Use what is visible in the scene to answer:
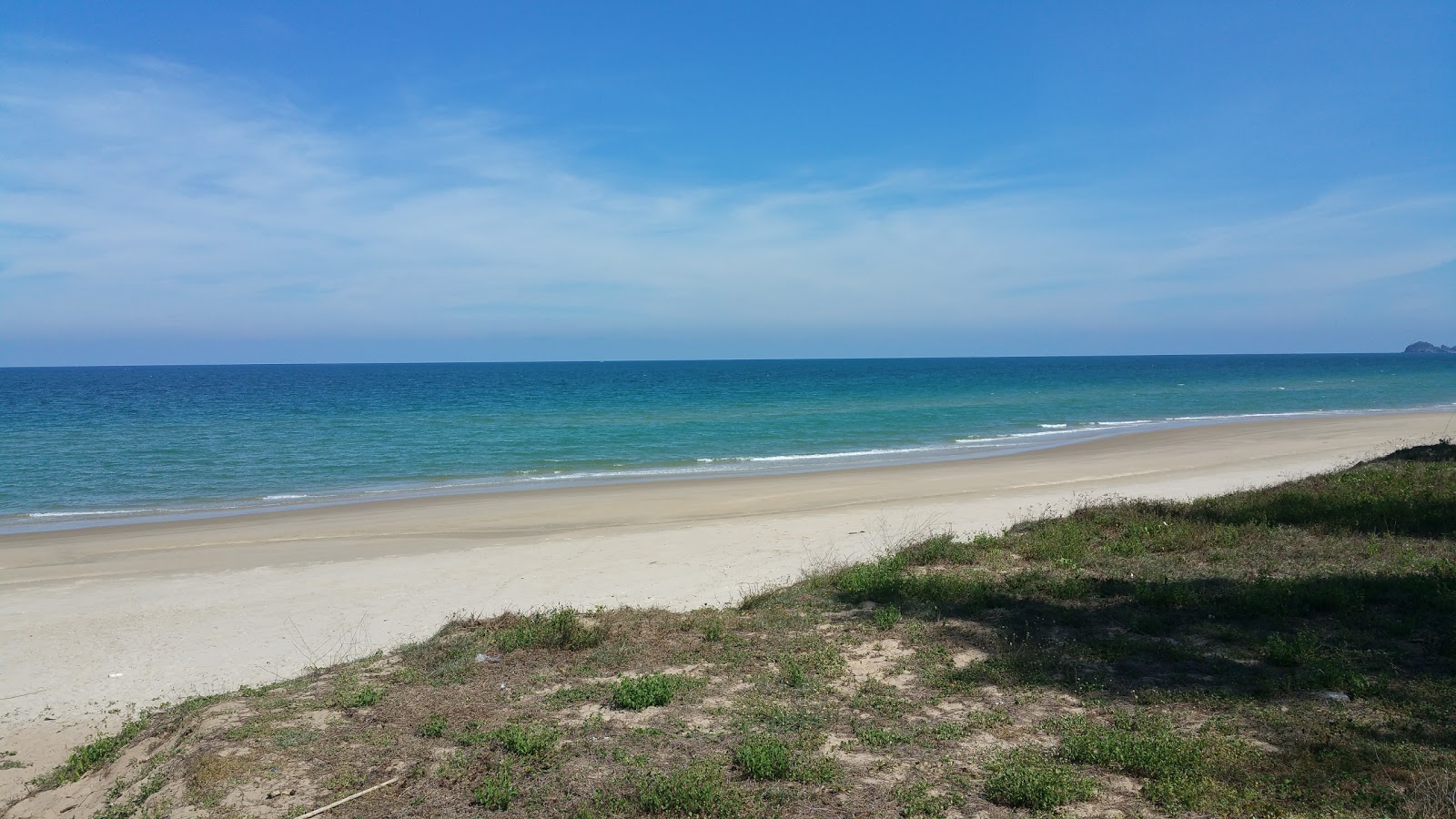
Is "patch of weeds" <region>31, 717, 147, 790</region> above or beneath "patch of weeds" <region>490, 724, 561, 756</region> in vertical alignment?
beneath

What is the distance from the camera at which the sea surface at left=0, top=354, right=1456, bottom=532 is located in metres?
26.7

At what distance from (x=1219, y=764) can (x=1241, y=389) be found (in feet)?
285

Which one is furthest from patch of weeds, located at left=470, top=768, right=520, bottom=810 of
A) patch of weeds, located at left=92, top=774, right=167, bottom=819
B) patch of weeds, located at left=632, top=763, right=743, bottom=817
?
patch of weeds, located at left=92, top=774, right=167, bottom=819

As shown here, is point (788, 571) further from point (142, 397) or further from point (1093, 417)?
point (142, 397)

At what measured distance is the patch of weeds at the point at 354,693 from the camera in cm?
736

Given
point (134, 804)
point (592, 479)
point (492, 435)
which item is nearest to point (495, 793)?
point (134, 804)

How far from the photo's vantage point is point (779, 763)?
5.71 meters

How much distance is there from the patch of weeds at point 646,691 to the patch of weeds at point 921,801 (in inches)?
91.3

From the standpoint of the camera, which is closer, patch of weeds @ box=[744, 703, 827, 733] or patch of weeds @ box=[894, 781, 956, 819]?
patch of weeds @ box=[894, 781, 956, 819]

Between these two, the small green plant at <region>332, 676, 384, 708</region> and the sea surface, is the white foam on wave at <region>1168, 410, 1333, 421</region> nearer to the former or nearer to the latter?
the sea surface

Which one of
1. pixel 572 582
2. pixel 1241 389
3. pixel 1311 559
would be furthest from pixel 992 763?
pixel 1241 389

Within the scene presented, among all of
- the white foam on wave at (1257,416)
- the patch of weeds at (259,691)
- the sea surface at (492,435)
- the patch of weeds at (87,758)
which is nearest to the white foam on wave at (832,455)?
the sea surface at (492,435)

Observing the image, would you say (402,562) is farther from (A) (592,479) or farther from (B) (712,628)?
(A) (592,479)

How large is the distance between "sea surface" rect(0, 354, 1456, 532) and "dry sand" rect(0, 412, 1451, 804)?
437 centimetres
